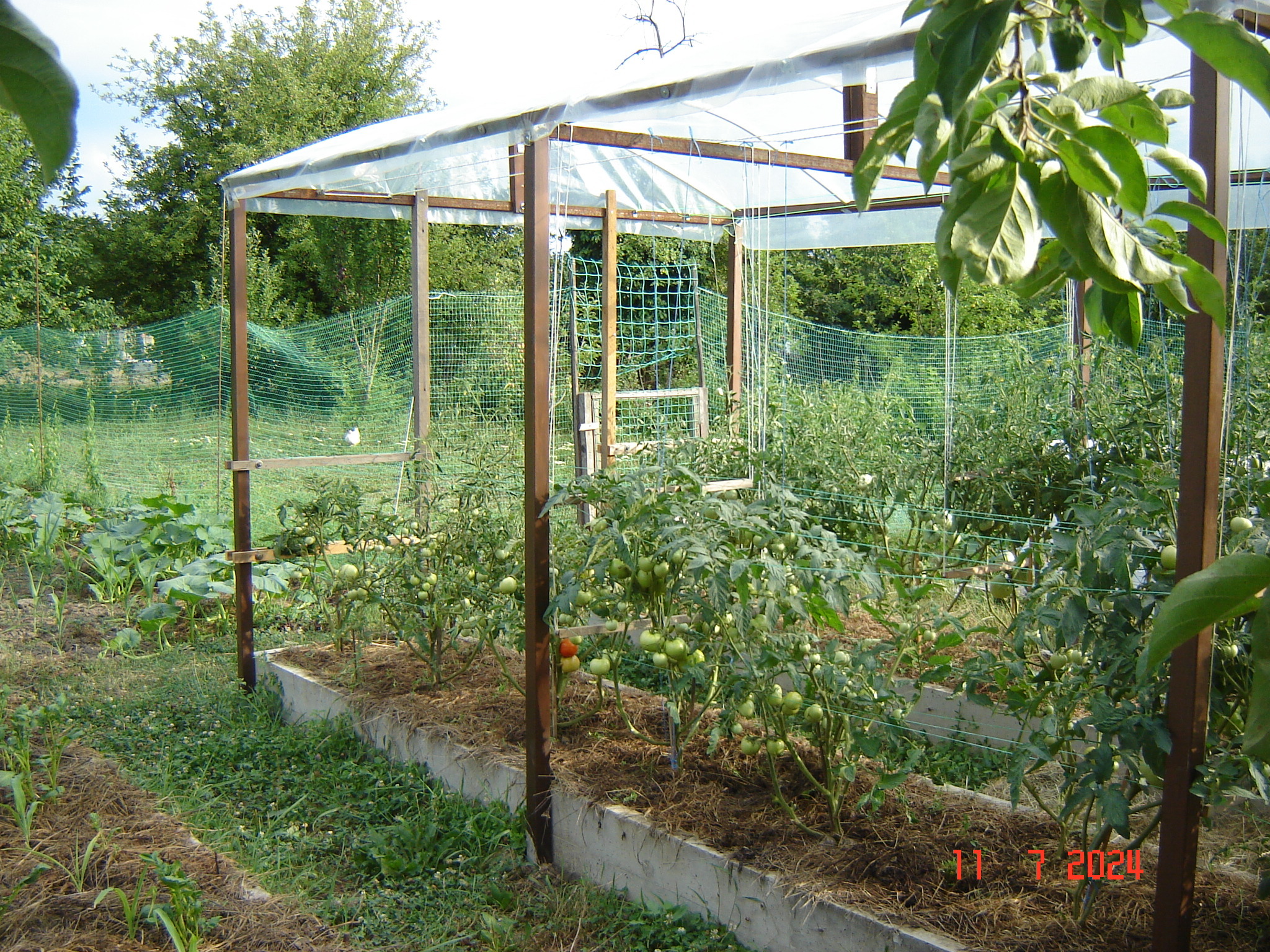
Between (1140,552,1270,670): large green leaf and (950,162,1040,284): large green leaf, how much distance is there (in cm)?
25

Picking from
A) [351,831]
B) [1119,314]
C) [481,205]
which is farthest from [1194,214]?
[481,205]

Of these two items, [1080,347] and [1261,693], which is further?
[1080,347]

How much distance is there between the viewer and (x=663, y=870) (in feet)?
9.74

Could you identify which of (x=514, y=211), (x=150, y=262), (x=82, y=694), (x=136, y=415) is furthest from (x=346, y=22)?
(x=82, y=694)

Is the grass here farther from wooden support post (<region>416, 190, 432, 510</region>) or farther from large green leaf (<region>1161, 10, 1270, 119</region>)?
large green leaf (<region>1161, 10, 1270, 119</region>)

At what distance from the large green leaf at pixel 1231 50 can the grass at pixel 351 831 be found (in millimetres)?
2522

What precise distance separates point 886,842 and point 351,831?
186 cm

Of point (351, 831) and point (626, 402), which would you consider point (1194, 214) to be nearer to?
point (351, 831)

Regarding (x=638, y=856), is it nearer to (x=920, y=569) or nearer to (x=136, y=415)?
(x=920, y=569)

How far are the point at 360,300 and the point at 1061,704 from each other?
1470 cm

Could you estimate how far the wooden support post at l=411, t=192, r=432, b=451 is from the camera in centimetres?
569

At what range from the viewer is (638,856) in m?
3.04

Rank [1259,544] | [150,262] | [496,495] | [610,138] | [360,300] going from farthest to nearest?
[150,262] → [360,300] → [496,495] → [610,138] → [1259,544]

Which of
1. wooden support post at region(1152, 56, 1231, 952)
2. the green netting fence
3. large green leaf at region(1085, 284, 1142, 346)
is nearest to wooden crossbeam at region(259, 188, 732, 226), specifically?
the green netting fence
